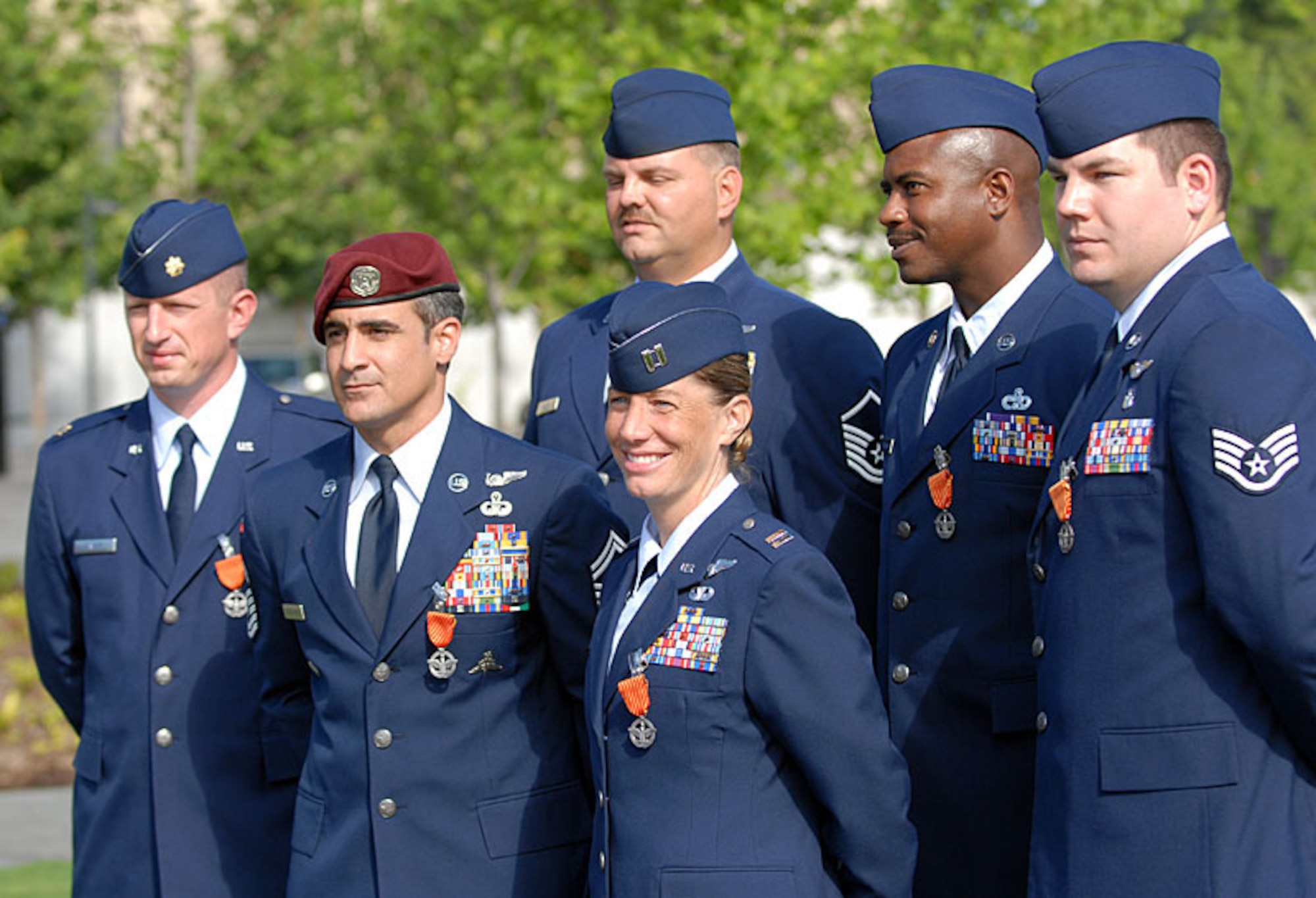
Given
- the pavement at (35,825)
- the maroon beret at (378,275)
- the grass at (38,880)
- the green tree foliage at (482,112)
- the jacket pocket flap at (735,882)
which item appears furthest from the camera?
the green tree foliage at (482,112)

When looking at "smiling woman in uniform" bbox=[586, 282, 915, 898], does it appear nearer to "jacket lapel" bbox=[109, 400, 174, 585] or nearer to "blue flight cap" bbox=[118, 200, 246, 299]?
"jacket lapel" bbox=[109, 400, 174, 585]

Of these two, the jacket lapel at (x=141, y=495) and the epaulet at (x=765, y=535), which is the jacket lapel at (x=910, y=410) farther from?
the jacket lapel at (x=141, y=495)

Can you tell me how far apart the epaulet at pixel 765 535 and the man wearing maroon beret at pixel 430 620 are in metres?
0.62

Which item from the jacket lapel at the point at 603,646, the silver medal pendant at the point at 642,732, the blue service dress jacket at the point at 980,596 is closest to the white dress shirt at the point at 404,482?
the jacket lapel at the point at 603,646

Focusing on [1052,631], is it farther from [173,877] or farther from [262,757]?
[173,877]

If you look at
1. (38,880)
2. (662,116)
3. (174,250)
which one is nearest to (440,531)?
(662,116)

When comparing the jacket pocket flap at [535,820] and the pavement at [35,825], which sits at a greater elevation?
the jacket pocket flap at [535,820]

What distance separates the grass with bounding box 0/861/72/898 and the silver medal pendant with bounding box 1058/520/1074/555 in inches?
200

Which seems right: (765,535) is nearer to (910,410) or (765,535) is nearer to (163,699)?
(910,410)

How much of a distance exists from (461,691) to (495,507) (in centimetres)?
42

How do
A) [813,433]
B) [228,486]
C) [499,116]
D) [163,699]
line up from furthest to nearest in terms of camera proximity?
[499,116] < [228,486] < [163,699] < [813,433]

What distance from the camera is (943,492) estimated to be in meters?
3.71

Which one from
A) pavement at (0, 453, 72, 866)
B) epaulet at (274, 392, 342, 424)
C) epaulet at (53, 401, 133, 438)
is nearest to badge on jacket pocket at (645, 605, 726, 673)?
epaulet at (274, 392, 342, 424)

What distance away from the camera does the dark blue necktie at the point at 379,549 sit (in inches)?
145
